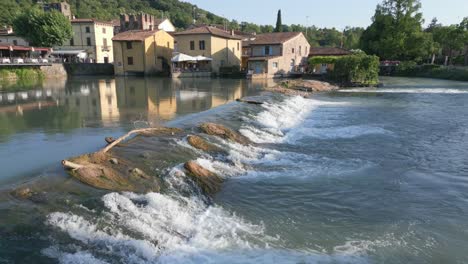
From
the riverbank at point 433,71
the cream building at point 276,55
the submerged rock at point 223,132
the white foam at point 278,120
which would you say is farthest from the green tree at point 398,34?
the submerged rock at point 223,132

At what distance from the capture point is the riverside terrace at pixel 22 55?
4525 cm

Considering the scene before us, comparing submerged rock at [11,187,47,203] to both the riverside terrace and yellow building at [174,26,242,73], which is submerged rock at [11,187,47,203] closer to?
the riverside terrace

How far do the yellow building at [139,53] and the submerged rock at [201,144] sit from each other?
43.9 m

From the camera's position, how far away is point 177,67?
55.8 meters

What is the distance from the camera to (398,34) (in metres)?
65.6

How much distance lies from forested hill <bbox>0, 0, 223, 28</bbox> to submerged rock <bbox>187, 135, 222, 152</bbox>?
247ft

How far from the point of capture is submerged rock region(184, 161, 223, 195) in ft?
30.5

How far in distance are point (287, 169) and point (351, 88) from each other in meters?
31.0

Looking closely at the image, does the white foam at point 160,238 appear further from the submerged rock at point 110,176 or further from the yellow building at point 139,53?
the yellow building at point 139,53

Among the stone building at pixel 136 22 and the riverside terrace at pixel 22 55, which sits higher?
the stone building at pixel 136 22

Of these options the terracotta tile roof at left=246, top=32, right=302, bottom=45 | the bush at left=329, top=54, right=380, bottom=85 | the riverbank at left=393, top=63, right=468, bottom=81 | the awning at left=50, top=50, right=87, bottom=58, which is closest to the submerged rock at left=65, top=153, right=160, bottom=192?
the bush at left=329, top=54, right=380, bottom=85

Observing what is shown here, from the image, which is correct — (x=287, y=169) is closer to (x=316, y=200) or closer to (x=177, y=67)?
(x=316, y=200)

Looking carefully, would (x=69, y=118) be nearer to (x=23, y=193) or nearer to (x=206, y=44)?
(x=23, y=193)

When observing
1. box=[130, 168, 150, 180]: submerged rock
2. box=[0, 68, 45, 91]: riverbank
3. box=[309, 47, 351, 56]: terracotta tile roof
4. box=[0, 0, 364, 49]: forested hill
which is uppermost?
box=[0, 0, 364, 49]: forested hill
